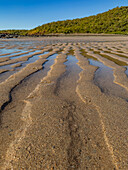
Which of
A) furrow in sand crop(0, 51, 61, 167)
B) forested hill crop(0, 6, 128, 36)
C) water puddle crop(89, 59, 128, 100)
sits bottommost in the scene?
forested hill crop(0, 6, 128, 36)

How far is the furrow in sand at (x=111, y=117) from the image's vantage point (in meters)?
1.10

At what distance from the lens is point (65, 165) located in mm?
1014

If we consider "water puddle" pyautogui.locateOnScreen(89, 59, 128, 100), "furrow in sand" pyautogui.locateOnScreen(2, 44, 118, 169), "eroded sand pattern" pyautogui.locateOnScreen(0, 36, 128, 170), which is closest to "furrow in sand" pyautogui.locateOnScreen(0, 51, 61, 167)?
"eroded sand pattern" pyautogui.locateOnScreen(0, 36, 128, 170)

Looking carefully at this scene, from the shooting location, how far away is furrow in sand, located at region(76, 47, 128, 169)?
1.10 m

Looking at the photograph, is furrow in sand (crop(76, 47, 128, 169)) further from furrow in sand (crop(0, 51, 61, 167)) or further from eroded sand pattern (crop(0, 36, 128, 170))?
furrow in sand (crop(0, 51, 61, 167))

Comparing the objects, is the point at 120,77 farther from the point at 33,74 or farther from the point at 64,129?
the point at 64,129

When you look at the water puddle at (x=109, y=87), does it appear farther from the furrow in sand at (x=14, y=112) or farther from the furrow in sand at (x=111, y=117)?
the furrow in sand at (x=14, y=112)

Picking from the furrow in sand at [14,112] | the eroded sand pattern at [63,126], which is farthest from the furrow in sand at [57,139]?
the furrow in sand at [14,112]

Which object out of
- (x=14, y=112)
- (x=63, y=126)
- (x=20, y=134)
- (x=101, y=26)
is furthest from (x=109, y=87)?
(x=101, y=26)

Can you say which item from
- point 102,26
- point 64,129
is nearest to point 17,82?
point 64,129

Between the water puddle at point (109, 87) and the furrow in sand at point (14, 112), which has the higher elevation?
the furrow in sand at point (14, 112)

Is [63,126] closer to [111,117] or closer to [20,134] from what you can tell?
[20,134]

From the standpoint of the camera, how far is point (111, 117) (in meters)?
1.56

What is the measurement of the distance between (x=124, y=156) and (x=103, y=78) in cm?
201
